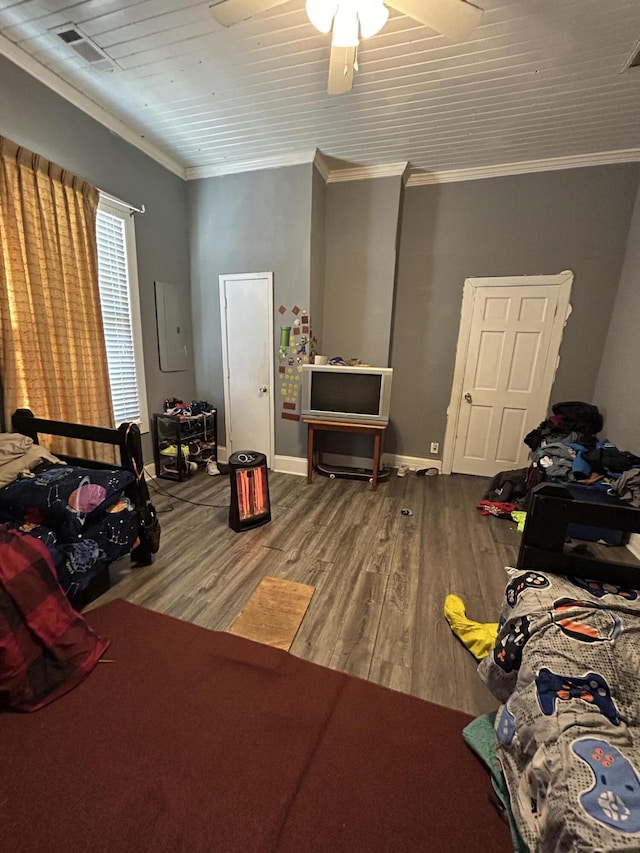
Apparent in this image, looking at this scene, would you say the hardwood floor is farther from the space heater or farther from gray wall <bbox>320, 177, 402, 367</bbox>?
gray wall <bbox>320, 177, 402, 367</bbox>

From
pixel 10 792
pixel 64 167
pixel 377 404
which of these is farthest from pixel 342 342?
pixel 10 792

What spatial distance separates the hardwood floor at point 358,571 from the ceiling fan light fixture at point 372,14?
8.70 ft

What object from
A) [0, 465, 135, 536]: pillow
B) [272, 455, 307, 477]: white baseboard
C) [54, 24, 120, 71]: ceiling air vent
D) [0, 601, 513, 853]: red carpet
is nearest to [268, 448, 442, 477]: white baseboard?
[272, 455, 307, 477]: white baseboard

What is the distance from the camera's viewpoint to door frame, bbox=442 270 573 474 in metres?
3.15

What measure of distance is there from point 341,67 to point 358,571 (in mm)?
2598

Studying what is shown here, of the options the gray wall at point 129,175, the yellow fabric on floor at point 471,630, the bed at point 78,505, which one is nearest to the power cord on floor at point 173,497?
the gray wall at point 129,175

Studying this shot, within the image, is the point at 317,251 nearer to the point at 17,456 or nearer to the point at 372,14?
the point at 372,14

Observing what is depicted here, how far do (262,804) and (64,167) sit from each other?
11.7 feet

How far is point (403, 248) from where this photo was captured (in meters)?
3.52

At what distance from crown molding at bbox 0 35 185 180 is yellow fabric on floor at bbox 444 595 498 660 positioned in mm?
3924

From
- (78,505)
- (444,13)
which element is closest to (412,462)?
(78,505)

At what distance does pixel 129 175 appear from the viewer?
9.44 ft

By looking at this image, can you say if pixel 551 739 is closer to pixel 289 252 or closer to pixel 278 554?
pixel 278 554

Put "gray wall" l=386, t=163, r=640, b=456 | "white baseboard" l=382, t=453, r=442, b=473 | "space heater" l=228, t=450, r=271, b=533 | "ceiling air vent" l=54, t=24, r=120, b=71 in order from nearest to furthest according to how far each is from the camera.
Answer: "ceiling air vent" l=54, t=24, r=120, b=71 → "space heater" l=228, t=450, r=271, b=533 → "gray wall" l=386, t=163, r=640, b=456 → "white baseboard" l=382, t=453, r=442, b=473
